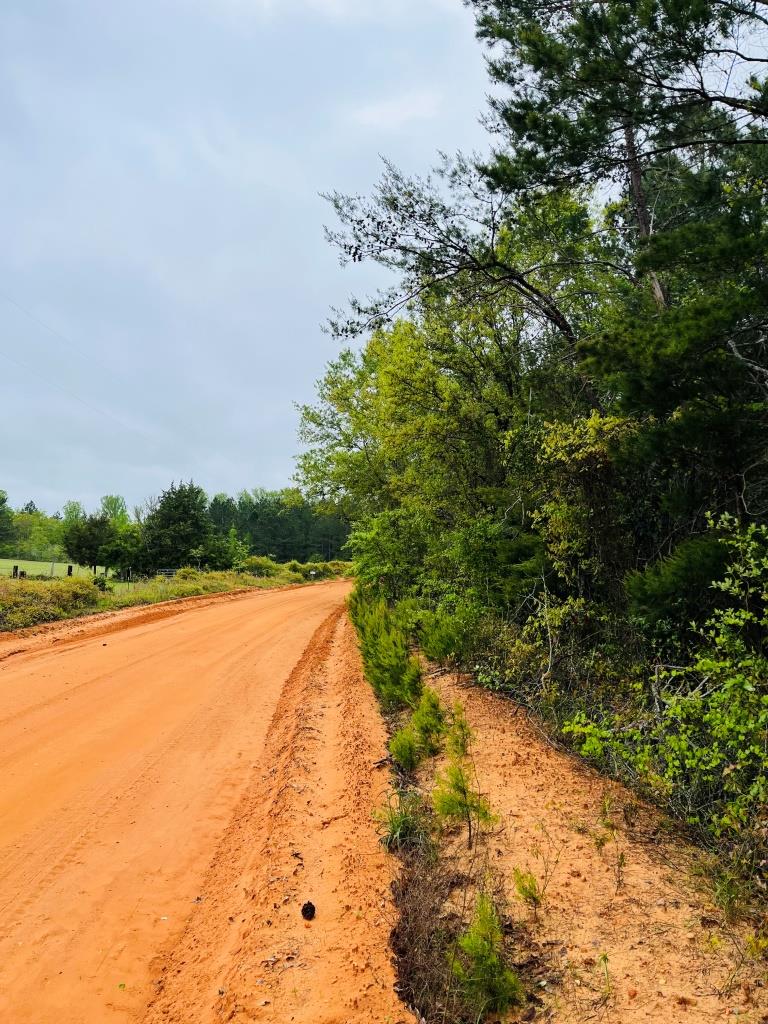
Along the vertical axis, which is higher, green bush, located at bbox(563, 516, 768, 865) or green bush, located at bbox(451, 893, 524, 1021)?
green bush, located at bbox(563, 516, 768, 865)

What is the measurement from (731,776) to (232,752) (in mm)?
5057

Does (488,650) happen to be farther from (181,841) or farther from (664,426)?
(181,841)

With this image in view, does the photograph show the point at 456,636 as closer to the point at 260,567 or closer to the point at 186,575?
the point at 186,575

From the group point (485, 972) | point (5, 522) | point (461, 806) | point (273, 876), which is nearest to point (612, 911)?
point (485, 972)

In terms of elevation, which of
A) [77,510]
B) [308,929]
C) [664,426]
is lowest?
[308,929]

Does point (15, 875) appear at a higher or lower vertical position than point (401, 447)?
lower

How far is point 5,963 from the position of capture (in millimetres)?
3334

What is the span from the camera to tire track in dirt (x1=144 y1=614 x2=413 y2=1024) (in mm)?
3020

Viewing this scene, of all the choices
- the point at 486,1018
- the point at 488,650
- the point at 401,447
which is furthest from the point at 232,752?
the point at 401,447

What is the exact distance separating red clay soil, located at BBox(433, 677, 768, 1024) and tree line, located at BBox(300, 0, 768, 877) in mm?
390

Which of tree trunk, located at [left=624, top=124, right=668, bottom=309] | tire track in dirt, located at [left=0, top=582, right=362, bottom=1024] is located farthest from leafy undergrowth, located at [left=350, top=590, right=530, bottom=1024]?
tree trunk, located at [left=624, top=124, right=668, bottom=309]

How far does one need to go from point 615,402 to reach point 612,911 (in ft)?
17.0

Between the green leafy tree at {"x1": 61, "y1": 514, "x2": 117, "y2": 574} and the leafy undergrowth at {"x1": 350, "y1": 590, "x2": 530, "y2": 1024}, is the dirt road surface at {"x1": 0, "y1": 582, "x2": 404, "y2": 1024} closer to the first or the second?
the leafy undergrowth at {"x1": 350, "y1": 590, "x2": 530, "y2": 1024}

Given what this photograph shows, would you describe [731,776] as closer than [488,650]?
Yes
